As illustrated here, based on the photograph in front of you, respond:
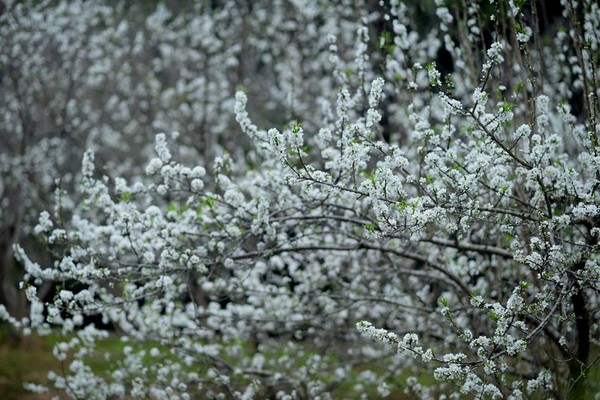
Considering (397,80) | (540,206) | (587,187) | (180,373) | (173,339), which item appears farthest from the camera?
(180,373)

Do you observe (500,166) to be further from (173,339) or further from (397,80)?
(173,339)

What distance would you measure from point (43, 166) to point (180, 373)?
21.7ft

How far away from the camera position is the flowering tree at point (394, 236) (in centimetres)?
361

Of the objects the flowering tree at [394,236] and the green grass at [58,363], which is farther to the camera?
the green grass at [58,363]

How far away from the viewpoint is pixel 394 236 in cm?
383

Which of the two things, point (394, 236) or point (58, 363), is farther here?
point (58, 363)

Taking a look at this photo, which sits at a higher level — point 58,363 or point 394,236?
point 58,363

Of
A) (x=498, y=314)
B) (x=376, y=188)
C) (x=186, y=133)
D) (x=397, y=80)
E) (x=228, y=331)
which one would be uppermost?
(x=186, y=133)

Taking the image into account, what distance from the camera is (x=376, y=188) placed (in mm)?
3402

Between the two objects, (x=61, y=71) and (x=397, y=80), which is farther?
(x=61, y=71)

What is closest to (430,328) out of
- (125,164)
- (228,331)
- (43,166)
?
(228,331)

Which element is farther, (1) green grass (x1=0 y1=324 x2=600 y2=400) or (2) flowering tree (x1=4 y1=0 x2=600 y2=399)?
(1) green grass (x1=0 y1=324 x2=600 y2=400)

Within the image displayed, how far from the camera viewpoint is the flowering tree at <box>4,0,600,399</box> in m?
3.61

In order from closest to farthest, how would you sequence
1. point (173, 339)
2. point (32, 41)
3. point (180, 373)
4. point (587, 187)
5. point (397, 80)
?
1. point (587, 187)
2. point (397, 80)
3. point (173, 339)
4. point (180, 373)
5. point (32, 41)
